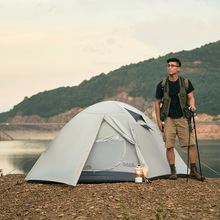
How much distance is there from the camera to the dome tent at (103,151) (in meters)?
8.84

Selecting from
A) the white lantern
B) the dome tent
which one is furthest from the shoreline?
the white lantern

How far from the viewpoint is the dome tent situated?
884 centimetres

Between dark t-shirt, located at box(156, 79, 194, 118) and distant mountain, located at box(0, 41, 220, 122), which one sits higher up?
distant mountain, located at box(0, 41, 220, 122)

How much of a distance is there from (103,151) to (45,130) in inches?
3431

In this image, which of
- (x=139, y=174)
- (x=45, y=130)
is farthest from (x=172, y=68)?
(x=45, y=130)

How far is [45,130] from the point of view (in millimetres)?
95250

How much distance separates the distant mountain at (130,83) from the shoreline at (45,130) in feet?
83.1

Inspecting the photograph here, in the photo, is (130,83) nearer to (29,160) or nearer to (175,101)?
(29,160)

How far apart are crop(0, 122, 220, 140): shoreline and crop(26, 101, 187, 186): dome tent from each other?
72494mm

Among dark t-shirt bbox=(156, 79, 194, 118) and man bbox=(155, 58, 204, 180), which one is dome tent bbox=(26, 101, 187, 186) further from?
dark t-shirt bbox=(156, 79, 194, 118)

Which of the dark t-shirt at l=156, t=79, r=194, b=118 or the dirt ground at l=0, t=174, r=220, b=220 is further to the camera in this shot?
the dark t-shirt at l=156, t=79, r=194, b=118

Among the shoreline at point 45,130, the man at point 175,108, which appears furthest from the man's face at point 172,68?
the shoreline at point 45,130

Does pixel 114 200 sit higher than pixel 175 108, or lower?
lower

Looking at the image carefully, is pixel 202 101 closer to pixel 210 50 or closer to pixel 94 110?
pixel 210 50
